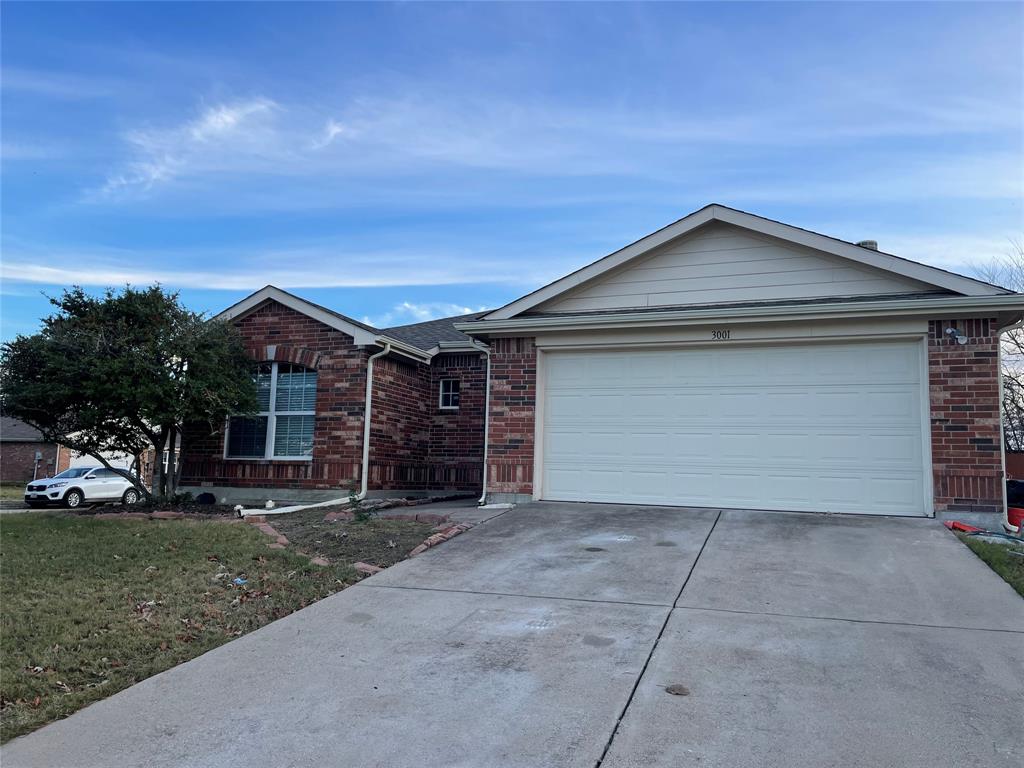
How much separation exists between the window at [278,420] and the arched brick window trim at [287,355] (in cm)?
22

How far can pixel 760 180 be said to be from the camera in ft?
45.9

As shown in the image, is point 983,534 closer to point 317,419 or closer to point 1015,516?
point 1015,516

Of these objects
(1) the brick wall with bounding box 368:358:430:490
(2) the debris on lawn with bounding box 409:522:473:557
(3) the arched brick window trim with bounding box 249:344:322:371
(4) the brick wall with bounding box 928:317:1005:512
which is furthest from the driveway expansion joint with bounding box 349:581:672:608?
(3) the arched brick window trim with bounding box 249:344:322:371

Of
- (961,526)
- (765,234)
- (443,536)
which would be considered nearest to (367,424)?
(443,536)

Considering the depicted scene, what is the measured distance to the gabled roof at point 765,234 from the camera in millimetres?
9656

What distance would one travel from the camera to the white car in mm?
21016

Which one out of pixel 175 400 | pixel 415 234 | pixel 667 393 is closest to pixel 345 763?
pixel 667 393

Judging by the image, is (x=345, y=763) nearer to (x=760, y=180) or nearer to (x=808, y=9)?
(x=808, y=9)

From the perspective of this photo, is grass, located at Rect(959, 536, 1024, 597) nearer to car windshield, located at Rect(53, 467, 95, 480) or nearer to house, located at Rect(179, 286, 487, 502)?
house, located at Rect(179, 286, 487, 502)

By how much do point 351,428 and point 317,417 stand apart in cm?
78

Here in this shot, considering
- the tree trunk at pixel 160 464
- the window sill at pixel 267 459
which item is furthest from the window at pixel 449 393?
the tree trunk at pixel 160 464

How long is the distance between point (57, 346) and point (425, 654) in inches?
397

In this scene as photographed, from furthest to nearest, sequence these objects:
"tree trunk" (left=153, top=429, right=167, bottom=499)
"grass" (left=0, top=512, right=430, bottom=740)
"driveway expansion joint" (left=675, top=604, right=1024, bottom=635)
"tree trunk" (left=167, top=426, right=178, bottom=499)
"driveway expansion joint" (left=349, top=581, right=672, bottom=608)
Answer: "tree trunk" (left=167, top=426, right=178, bottom=499)
"tree trunk" (left=153, top=429, right=167, bottom=499)
"driveway expansion joint" (left=349, top=581, right=672, bottom=608)
"driveway expansion joint" (left=675, top=604, right=1024, bottom=635)
"grass" (left=0, top=512, right=430, bottom=740)

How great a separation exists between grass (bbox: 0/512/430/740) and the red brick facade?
3.41 meters
